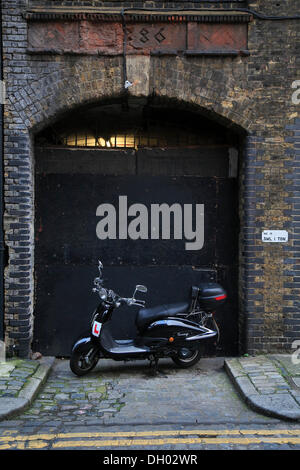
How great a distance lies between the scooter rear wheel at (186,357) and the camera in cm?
663

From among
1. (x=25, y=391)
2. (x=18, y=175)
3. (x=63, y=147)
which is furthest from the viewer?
(x=63, y=147)

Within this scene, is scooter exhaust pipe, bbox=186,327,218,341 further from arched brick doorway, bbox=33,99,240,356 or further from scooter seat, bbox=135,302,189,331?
arched brick doorway, bbox=33,99,240,356

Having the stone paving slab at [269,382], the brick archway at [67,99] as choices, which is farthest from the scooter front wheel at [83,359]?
the stone paving slab at [269,382]

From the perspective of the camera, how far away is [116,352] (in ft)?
20.8

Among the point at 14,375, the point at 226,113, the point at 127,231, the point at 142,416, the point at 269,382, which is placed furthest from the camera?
the point at 127,231

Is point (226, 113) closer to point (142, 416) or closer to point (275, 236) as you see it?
point (275, 236)

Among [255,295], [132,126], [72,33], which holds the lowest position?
[255,295]

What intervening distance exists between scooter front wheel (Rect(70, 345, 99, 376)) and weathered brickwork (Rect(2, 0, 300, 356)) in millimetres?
980

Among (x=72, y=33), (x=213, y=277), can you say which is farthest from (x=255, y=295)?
(x=72, y=33)

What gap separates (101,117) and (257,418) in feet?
17.8

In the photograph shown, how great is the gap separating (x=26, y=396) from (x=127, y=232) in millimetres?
3047

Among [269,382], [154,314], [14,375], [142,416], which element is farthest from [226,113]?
[14,375]

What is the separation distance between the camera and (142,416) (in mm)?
5121

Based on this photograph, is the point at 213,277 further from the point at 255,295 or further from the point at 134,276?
the point at 134,276
